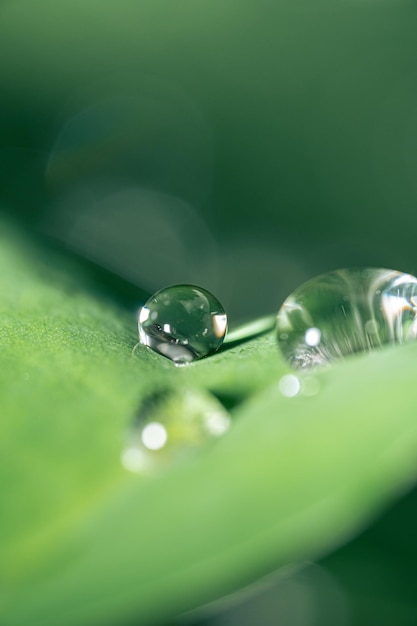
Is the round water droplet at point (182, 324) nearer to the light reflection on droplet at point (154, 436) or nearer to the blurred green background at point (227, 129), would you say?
the light reflection on droplet at point (154, 436)

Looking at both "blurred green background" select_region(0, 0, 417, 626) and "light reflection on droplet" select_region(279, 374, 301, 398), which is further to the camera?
"blurred green background" select_region(0, 0, 417, 626)

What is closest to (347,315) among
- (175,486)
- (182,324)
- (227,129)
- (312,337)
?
(312,337)

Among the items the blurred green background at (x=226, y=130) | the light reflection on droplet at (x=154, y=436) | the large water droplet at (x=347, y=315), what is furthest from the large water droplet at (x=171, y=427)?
the blurred green background at (x=226, y=130)

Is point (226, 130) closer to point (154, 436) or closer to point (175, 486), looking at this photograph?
point (154, 436)

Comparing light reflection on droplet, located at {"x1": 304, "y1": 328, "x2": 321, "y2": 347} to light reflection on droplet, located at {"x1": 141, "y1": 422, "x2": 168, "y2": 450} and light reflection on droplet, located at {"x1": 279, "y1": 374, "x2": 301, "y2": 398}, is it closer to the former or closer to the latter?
light reflection on droplet, located at {"x1": 279, "y1": 374, "x2": 301, "y2": 398}

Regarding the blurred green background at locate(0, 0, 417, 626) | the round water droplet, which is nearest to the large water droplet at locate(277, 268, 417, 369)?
the round water droplet

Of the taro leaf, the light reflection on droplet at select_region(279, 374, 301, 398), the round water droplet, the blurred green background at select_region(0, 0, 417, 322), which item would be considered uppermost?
the blurred green background at select_region(0, 0, 417, 322)
